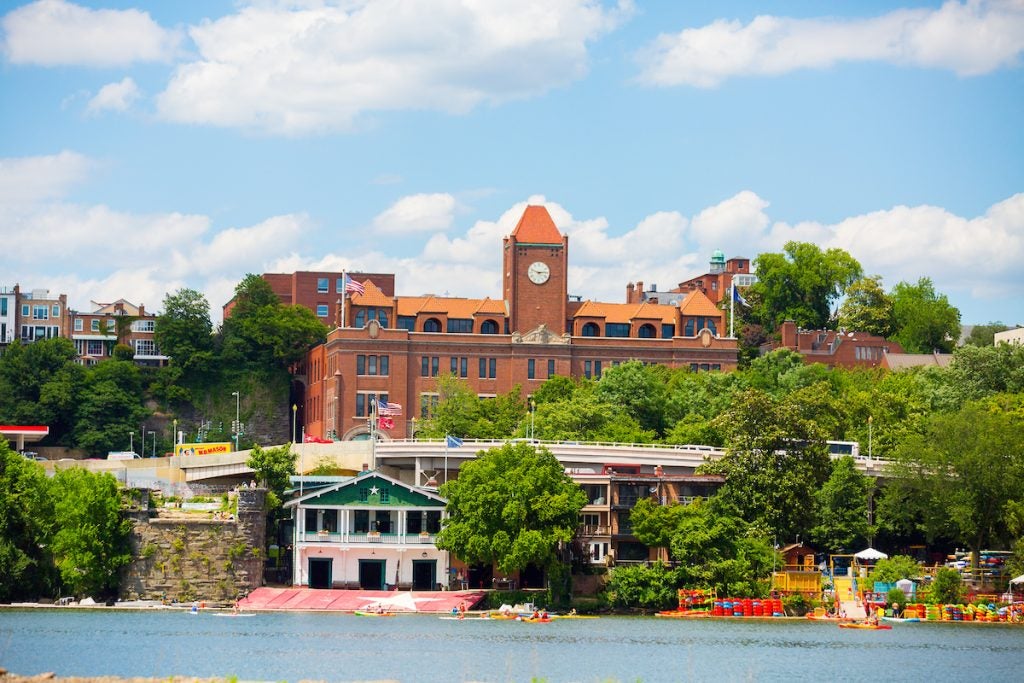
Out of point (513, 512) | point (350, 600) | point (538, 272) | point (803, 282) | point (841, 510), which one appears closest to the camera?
point (513, 512)

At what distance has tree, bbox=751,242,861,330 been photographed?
620 ft

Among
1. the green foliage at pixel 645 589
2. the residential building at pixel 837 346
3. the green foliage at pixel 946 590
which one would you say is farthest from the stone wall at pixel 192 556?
the residential building at pixel 837 346

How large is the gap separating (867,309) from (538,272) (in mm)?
43055

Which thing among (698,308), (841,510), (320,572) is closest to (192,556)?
(320,572)

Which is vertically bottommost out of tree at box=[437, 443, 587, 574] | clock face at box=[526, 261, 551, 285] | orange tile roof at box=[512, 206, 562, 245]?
tree at box=[437, 443, 587, 574]

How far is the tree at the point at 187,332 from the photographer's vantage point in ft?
559

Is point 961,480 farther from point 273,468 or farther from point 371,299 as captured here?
point 371,299

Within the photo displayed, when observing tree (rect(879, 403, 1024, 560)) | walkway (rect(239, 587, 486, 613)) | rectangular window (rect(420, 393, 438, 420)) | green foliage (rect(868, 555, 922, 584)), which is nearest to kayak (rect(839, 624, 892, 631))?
green foliage (rect(868, 555, 922, 584))

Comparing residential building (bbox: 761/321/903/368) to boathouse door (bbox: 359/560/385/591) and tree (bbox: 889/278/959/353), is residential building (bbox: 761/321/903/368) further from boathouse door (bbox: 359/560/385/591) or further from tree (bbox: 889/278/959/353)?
boathouse door (bbox: 359/560/385/591)

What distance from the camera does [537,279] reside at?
531 feet

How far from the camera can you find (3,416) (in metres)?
161

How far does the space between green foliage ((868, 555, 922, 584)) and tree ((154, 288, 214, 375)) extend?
8158 cm

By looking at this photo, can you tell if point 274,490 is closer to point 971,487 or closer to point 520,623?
point 520,623

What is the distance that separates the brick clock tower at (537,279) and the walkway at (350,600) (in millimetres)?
59524
